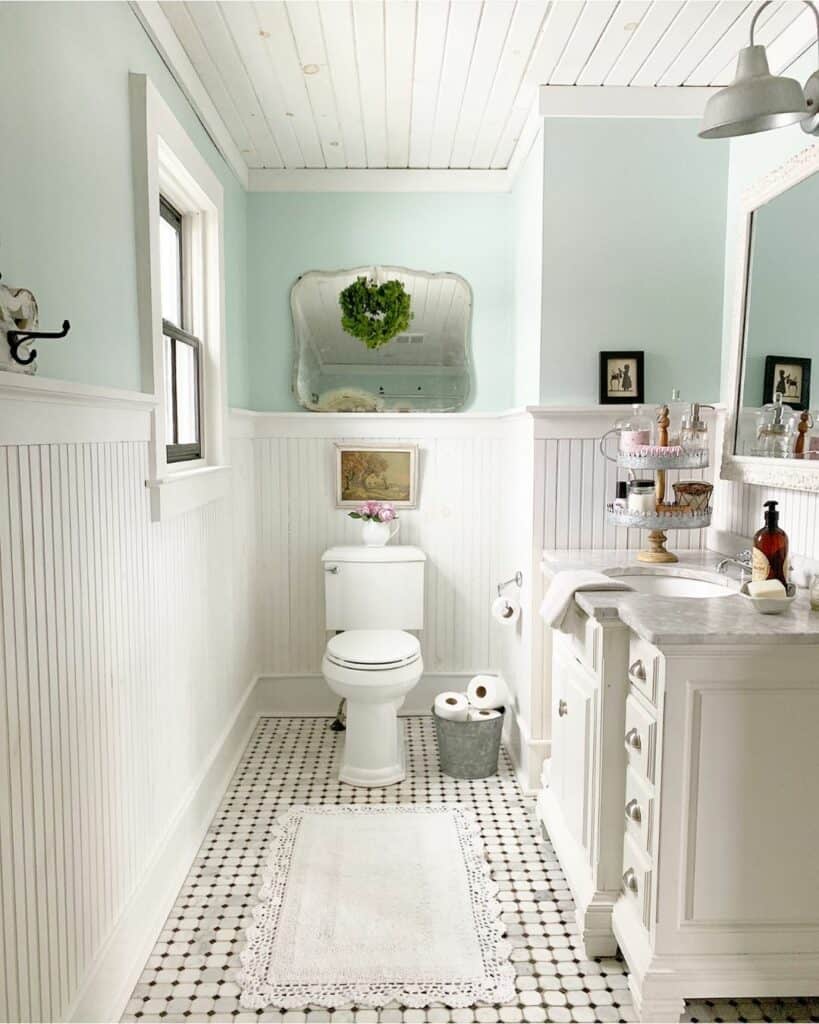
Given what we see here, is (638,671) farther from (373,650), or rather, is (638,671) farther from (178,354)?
(178,354)

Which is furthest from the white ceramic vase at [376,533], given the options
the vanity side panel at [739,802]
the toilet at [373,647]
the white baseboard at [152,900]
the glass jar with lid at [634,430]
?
the vanity side panel at [739,802]

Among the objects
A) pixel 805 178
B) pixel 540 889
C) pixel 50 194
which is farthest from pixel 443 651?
pixel 50 194

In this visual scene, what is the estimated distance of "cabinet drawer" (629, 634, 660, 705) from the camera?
173 centimetres

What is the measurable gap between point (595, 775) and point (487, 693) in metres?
1.12

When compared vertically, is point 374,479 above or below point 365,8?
below

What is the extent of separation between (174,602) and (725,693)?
61.1 inches

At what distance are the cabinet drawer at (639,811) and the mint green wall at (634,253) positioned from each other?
4.58ft

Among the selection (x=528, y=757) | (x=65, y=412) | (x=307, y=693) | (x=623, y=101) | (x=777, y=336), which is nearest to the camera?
(x=65, y=412)

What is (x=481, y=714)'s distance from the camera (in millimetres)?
3025

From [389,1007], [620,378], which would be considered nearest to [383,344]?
[620,378]

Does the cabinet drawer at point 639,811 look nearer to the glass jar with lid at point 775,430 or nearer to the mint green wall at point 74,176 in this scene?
the glass jar with lid at point 775,430

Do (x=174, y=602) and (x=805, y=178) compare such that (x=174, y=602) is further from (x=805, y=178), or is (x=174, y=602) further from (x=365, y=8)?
(x=805, y=178)

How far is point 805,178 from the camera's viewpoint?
2.09 m

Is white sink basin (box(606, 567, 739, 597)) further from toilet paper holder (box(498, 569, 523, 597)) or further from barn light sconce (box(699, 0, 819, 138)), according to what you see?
barn light sconce (box(699, 0, 819, 138))
